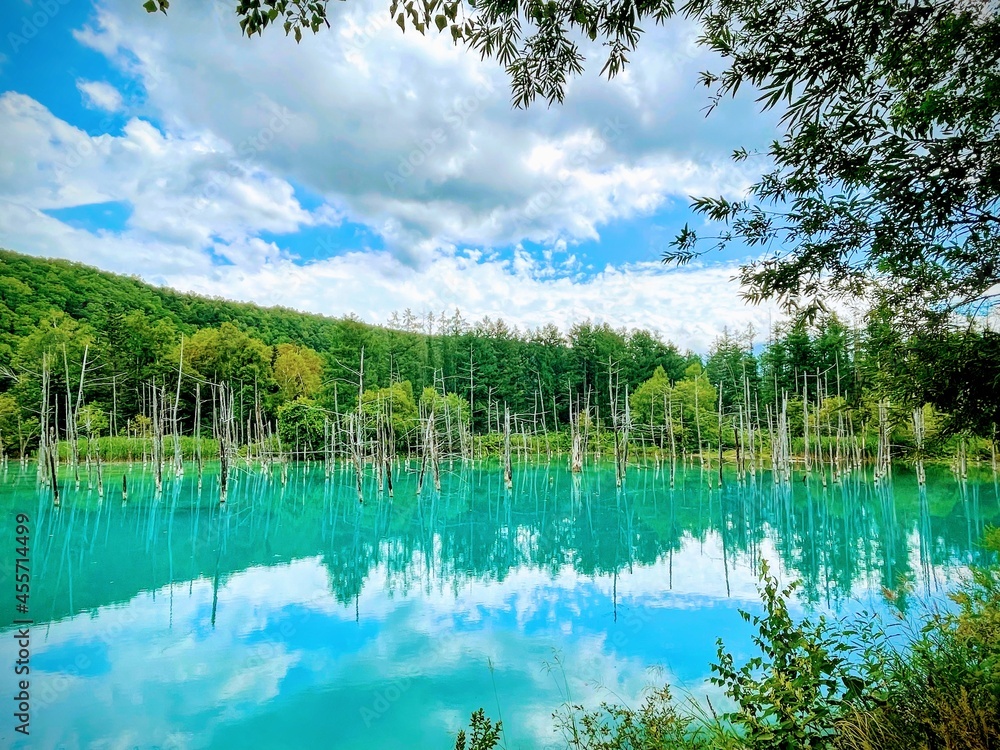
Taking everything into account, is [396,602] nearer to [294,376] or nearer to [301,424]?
[301,424]

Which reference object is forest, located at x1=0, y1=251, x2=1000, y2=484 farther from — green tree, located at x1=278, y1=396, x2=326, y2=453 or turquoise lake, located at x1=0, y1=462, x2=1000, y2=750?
turquoise lake, located at x1=0, y1=462, x2=1000, y2=750

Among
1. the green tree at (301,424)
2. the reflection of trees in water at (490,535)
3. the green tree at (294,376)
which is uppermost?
the green tree at (294,376)

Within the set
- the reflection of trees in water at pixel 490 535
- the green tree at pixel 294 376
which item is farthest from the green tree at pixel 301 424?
the reflection of trees in water at pixel 490 535

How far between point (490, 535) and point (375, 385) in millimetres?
26591

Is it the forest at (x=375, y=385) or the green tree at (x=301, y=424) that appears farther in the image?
the green tree at (x=301, y=424)

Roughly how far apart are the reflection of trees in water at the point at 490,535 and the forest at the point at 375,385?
7.82 feet

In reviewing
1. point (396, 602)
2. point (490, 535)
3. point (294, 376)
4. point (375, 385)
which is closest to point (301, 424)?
point (375, 385)

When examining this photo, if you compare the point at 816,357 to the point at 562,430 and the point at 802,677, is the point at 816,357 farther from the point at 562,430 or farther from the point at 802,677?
the point at 802,677

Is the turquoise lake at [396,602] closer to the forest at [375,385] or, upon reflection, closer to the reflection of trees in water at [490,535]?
the reflection of trees in water at [490,535]

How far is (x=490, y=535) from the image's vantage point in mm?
14227

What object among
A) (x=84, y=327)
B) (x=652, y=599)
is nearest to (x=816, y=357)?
(x=652, y=599)

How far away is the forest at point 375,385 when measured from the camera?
23.3 m

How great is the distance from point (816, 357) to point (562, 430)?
19480mm

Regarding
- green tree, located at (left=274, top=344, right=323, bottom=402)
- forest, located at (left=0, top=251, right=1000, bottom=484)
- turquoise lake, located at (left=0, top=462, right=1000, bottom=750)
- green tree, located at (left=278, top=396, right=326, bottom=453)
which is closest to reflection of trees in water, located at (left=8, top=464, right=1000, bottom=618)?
turquoise lake, located at (left=0, top=462, right=1000, bottom=750)
